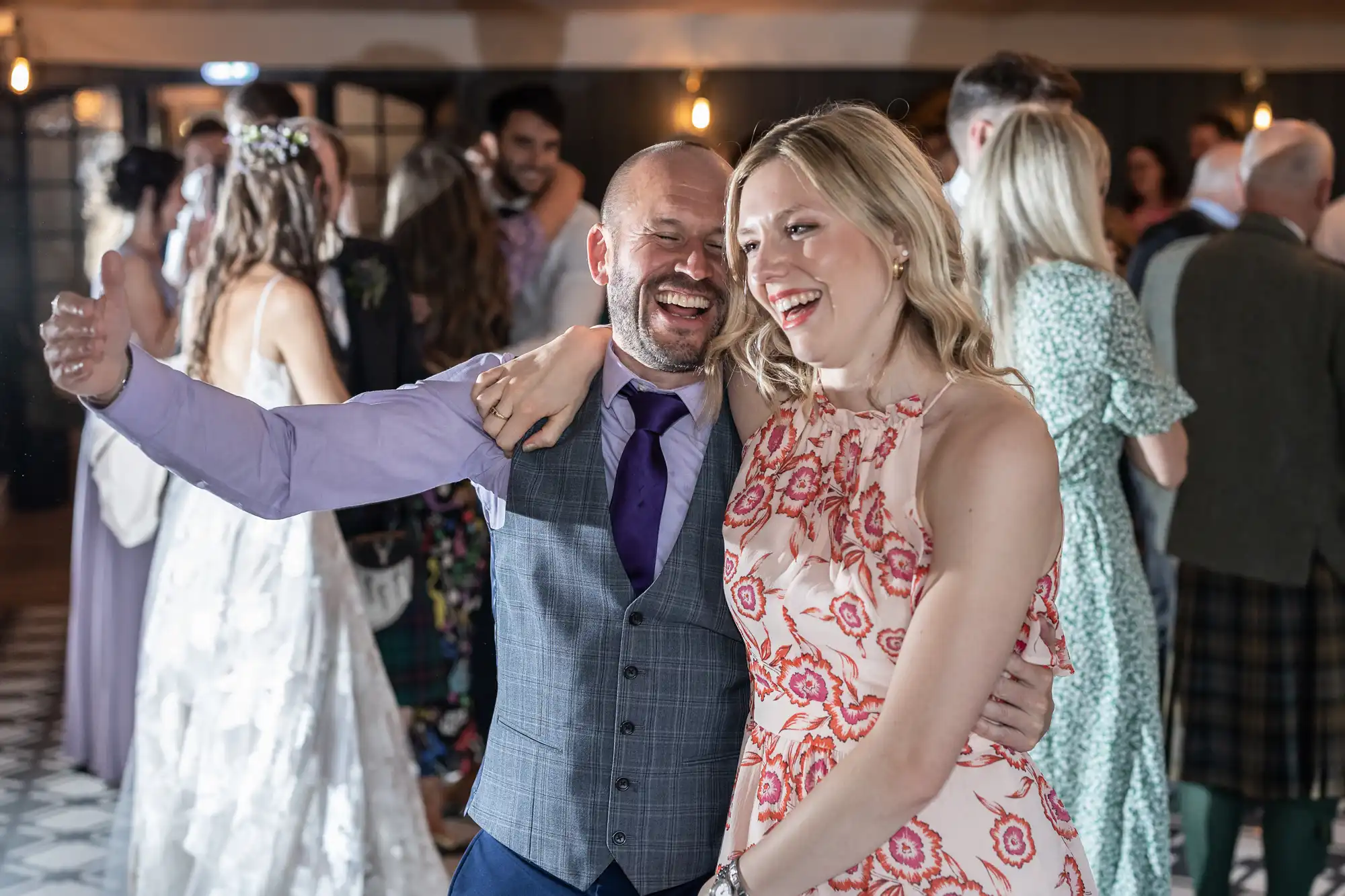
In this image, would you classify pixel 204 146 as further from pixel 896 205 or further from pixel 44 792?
pixel 896 205

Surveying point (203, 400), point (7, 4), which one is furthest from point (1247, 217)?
point (7, 4)

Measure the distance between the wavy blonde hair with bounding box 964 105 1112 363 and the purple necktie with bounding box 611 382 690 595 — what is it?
1.00 metres

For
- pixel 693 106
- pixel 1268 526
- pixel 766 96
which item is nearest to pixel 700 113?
pixel 693 106

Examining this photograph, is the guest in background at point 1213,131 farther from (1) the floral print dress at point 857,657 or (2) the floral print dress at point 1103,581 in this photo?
(1) the floral print dress at point 857,657

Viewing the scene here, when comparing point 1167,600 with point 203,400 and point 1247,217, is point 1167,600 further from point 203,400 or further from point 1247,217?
point 203,400

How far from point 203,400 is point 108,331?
0.12 m

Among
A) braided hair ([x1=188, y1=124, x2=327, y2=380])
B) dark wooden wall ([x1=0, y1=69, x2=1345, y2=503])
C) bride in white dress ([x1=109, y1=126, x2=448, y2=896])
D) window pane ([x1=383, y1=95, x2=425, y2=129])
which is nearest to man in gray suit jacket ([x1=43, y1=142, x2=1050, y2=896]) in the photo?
bride in white dress ([x1=109, y1=126, x2=448, y2=896])

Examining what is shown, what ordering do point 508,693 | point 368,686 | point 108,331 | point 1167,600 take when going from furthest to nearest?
point 1167,600
point 368,686
point 508,693
point 108,331

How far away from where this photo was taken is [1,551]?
10.0 ft

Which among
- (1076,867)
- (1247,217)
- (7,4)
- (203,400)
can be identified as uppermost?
(7,4)

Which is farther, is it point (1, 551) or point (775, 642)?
point (1, 551)

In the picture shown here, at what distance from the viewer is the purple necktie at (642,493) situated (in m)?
1.44

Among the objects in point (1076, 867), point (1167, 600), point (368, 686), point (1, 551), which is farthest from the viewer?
point (1167, 600)

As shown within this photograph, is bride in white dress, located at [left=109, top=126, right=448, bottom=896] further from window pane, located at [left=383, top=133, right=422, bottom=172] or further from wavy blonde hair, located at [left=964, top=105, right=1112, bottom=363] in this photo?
window pane, located at [left=383, top=133, right=422, bottom=172]
